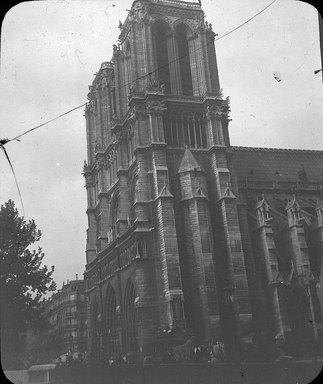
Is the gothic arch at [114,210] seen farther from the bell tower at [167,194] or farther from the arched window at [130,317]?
the arched window at [130,317]

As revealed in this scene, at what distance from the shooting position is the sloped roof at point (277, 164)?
50.5 m

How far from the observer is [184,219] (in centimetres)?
3828

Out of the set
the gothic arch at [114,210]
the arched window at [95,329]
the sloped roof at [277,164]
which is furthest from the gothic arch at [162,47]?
the arched window at [95,329]

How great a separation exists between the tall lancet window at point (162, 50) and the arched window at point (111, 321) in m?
19.0

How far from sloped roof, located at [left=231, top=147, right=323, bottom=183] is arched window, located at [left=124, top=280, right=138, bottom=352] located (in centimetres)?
1625

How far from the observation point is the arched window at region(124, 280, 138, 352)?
39.0 metres

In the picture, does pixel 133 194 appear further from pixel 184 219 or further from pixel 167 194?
pixel 184 219

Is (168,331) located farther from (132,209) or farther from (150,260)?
(132,209)

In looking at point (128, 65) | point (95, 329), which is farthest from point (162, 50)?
point (95, 329)

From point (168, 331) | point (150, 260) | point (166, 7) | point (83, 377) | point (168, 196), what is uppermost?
point (166, 7)

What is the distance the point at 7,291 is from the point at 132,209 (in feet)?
62.8

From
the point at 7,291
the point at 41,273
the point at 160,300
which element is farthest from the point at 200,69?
the point at 7,291

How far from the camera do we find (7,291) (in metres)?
24.1

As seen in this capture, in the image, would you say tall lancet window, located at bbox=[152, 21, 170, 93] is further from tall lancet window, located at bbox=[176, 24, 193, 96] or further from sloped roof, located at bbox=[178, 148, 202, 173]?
sloped roof, located at bbox=[178, 148, 202, 173]
